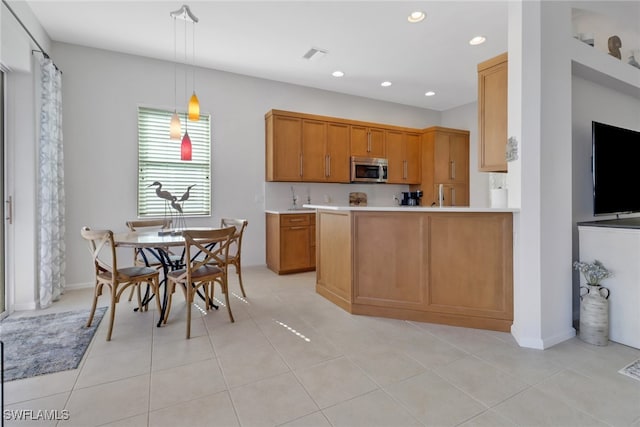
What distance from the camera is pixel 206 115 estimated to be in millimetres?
4656

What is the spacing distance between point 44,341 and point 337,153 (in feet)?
14.1

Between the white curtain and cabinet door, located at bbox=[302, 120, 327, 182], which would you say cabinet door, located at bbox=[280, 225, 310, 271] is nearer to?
cabinet door, located at bbox=[302, 120, 327, 182]

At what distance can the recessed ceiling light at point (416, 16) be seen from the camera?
325 cm

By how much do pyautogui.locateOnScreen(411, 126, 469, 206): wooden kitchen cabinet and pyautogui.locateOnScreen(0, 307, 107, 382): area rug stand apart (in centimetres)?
545

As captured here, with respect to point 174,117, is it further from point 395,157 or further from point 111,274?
point 395,157

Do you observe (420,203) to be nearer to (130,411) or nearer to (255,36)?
(255,36)

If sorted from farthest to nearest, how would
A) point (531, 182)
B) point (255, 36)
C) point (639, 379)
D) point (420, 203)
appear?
1. point (420, 203)
2. point (255, 36)
3. point (531, 182)
4. point (639, 379)

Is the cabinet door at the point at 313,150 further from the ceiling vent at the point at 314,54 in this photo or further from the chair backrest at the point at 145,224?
the chair backrest at the point at 145,224

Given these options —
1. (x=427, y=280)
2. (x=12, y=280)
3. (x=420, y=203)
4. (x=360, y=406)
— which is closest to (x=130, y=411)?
(x=360, y=406)

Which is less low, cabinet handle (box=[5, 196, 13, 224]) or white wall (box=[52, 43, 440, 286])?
white wall (box=[52, 43, 440, 286])

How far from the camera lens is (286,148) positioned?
4.89 meters

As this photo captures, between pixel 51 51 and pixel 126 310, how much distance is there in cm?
328

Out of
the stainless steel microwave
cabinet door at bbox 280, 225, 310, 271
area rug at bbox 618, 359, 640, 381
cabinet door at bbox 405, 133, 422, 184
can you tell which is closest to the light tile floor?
area rug at bbox 618, 359, 640, 381

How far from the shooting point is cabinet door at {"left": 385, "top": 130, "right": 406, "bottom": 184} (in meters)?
5.84
